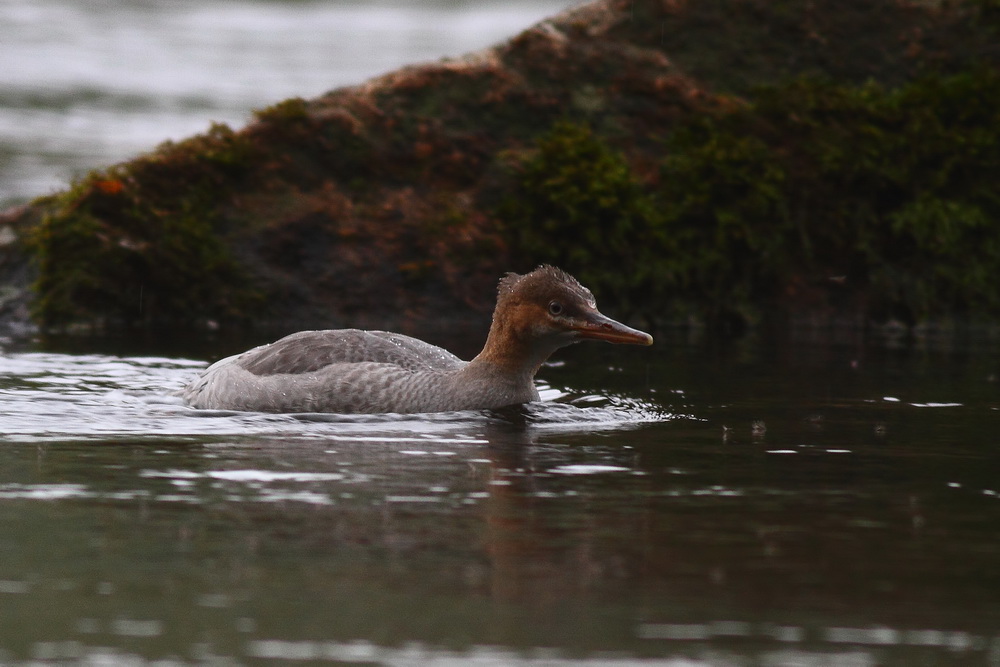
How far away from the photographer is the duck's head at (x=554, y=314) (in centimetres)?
936

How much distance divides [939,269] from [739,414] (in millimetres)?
7023

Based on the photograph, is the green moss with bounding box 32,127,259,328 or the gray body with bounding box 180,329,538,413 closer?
the gray body with bounding box 180,329,538,413

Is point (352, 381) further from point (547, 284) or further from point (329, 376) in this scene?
point (547, 284)

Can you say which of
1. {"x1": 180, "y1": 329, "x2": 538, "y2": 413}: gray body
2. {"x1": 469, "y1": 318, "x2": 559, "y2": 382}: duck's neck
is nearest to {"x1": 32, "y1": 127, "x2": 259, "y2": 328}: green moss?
{"x1": 180, "y1": 329, "x2": 538, "y2": 413}: gray body

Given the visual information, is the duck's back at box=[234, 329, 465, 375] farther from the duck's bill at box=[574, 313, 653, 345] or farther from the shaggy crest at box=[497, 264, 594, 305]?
the duck's bill at box=[574, 313, 653, 345]

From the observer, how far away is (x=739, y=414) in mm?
9211

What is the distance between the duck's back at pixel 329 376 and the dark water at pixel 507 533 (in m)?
0.31

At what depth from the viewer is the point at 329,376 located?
9.41 m

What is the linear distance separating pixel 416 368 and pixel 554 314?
1.02 m

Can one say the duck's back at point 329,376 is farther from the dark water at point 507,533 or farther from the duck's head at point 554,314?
the duck's head at point 554,314

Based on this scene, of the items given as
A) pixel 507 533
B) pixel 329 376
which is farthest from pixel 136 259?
pixel 507 533

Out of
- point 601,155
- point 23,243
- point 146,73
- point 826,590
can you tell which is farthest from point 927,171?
point 146,73

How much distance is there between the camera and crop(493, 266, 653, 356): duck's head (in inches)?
368

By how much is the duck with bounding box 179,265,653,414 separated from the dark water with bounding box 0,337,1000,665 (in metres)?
A: 0.29
